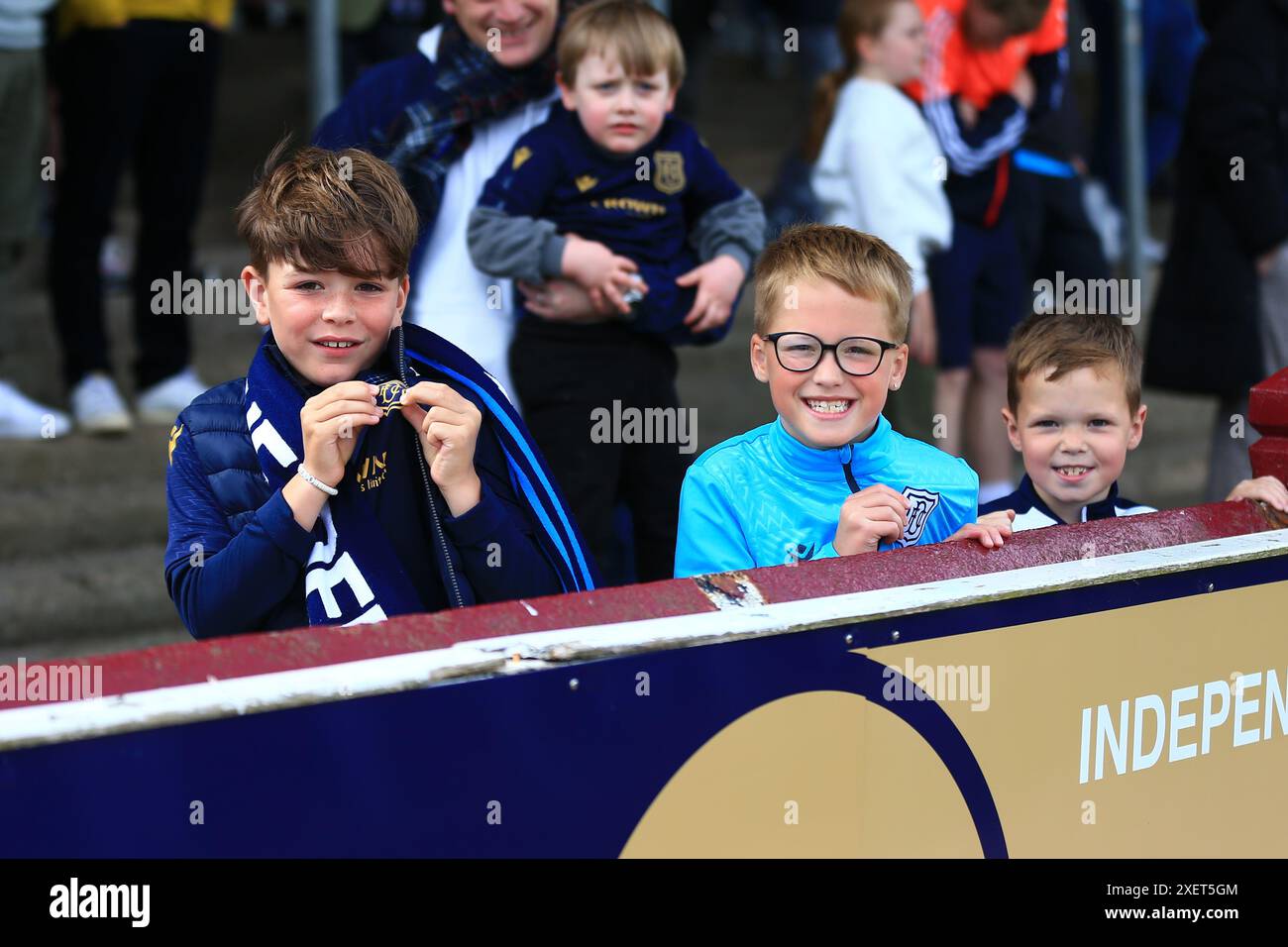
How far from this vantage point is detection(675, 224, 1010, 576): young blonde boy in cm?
272

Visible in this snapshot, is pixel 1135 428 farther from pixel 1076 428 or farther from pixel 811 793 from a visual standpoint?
pixel 811 793

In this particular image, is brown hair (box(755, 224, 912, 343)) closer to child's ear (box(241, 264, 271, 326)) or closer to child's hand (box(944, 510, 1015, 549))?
child's hand (box(944, 510, 1015, 549))

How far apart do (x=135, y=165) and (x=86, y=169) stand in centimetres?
25

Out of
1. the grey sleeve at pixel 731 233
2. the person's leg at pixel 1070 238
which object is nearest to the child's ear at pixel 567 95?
the grey sleeve at pixel 731 233

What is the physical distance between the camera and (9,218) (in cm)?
513

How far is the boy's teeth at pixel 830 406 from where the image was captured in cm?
273

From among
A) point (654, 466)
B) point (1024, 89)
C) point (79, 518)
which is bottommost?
point (654, 466)

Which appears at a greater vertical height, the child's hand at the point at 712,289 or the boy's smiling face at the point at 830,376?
the child's hand at the point at 712,289

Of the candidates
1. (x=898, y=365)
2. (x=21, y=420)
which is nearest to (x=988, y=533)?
(x=898, y=365)

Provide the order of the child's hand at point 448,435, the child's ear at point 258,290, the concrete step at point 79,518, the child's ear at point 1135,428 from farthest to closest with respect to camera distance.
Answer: the concrete step at point 79,518 → the child's ear at point 1135,428 → the child's ear at point 258,290 → the child's hand at point 448,435

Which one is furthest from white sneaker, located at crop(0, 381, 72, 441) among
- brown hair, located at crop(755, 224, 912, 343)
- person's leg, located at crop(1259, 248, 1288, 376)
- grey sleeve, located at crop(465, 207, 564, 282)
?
person's leg, located at crop(1259, 248, 1288, 376)

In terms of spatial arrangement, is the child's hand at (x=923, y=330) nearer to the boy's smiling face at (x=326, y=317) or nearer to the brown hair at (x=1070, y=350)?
the brown hair at (x=1070, y=350)

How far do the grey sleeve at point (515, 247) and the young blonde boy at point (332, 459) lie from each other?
102 cm

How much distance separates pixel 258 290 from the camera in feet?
8.30
